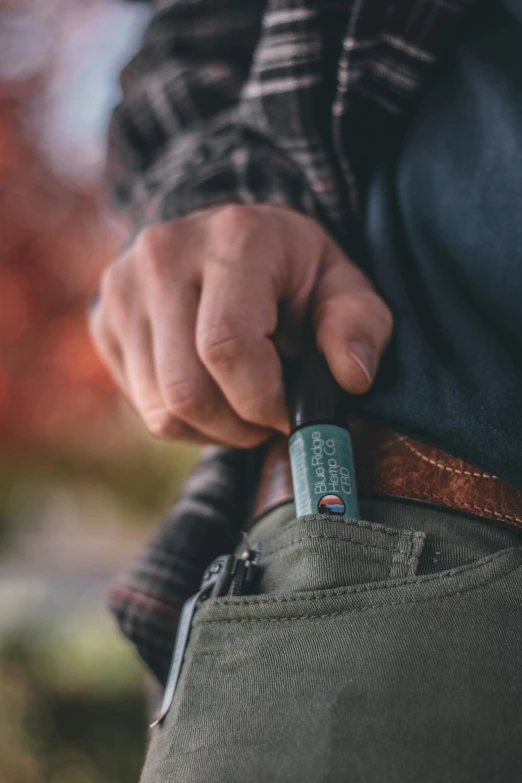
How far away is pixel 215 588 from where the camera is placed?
0.41m

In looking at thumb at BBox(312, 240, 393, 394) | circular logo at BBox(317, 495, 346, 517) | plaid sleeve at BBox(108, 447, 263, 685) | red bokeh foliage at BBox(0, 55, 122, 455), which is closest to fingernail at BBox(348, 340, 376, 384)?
thumb at BBox(312, 240, 393, 394)

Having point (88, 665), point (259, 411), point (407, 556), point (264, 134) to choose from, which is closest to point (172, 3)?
point (264, 134)

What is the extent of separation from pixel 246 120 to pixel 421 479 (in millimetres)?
448

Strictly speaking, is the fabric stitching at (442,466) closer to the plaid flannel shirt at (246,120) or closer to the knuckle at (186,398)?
the knuckle at (186,398)

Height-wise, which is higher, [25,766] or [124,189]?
[124,189]

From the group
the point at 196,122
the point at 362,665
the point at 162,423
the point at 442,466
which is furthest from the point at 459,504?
the point at 196,122

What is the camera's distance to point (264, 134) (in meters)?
0.67

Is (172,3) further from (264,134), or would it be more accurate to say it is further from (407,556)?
(407,556)

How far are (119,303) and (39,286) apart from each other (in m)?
3.13

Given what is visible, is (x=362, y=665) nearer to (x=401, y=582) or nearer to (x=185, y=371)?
(x=401, y=582)

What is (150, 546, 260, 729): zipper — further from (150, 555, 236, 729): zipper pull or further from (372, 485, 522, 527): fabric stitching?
(372, 485, 522, 527): fabric stitching

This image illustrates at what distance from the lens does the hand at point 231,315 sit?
467mm

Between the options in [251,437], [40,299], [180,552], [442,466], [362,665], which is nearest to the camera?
[362,665]

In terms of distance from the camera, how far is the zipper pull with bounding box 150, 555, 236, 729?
393 millimetres
